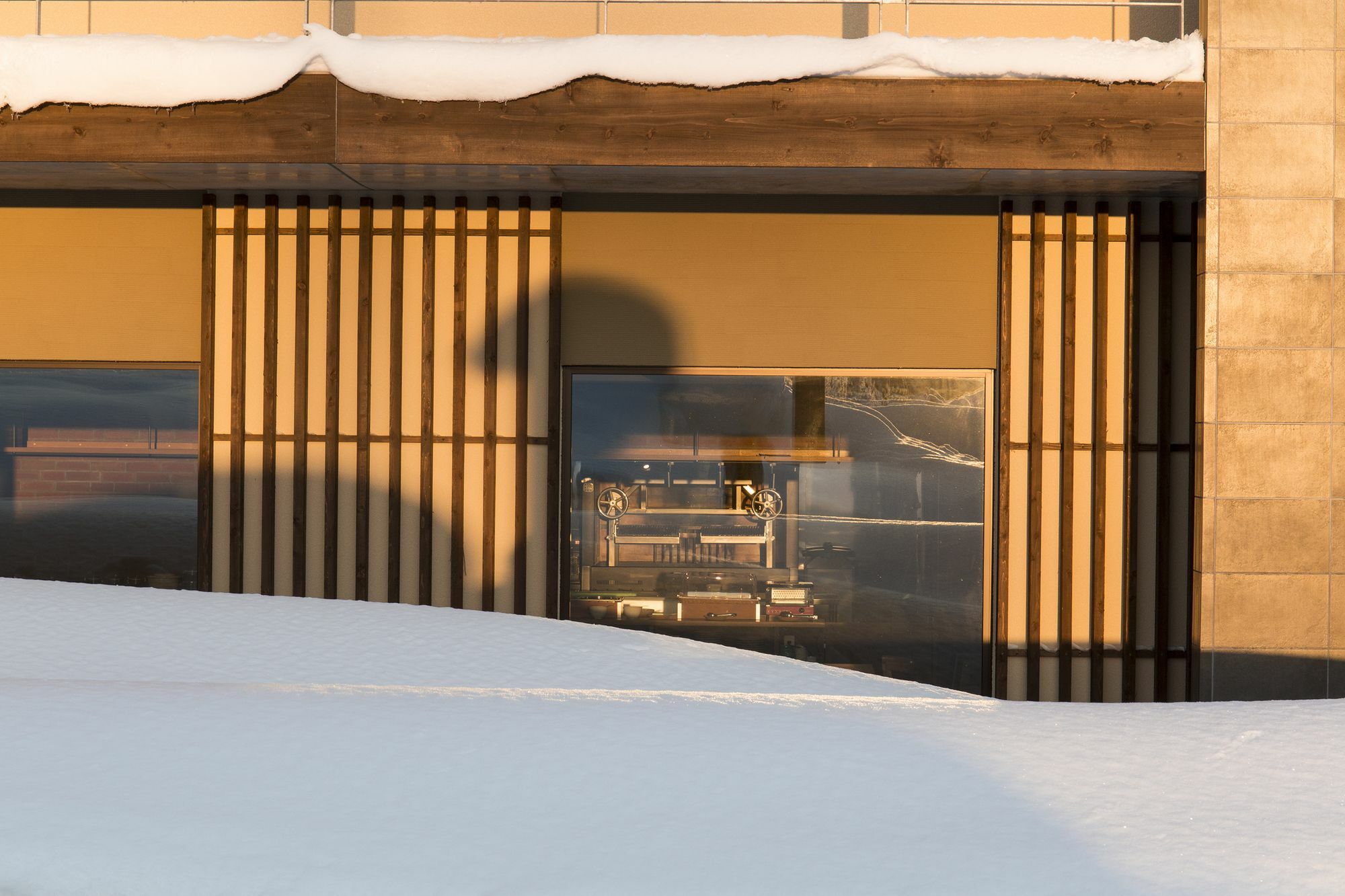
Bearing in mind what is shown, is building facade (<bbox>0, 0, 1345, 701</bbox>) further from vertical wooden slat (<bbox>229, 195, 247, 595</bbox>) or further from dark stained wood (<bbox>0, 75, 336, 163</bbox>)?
dark stained wood (<bbox>0, 75, 336, 163</bbox>)

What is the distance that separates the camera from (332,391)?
518cm

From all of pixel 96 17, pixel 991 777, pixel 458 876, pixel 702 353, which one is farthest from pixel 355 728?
pixel 96 17

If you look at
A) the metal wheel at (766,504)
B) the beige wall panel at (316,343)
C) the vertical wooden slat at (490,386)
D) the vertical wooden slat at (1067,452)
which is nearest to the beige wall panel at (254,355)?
the beige wall panel at (316,343)

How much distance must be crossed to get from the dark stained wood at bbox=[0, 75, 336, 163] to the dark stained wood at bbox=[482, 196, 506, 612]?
39.1 inches

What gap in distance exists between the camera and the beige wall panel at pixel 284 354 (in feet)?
17.1

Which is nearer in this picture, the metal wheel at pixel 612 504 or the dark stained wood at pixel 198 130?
the dark stained wood at pixel 198 130

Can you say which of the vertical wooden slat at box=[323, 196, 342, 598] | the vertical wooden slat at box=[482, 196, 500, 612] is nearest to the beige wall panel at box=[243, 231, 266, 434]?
the vertical wooden slat at box=[323, 196, 342, 598]

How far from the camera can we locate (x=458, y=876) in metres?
0.80

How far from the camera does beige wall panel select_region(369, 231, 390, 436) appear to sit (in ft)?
17.1

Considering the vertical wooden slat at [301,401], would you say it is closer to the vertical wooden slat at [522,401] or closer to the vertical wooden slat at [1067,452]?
the vertical wooden slat at [522,401]

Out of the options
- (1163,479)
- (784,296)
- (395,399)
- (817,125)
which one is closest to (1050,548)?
(1163,479)

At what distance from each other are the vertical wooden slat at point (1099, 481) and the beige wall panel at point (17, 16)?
548 cm

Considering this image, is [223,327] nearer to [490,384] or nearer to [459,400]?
[459,400]

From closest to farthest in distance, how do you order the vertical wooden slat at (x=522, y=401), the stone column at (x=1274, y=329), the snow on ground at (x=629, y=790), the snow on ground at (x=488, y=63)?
the snow on ground at (x=629, y=790) → the snow on ground at (x=488, y=63) → the stone column at (x=1274, y=329) → the vertical wooden slat at (x=522, y=401)
